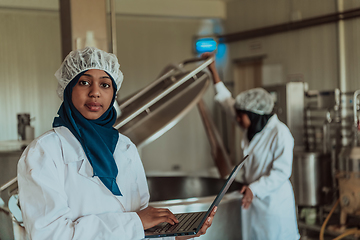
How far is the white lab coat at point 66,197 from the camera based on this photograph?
109 cm

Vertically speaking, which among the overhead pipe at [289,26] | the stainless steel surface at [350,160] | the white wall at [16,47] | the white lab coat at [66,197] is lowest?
the stainless steel surface at [350,160]

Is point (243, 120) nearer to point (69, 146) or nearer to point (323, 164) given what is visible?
point (69, 146)

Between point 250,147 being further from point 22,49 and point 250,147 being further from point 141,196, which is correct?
point 22,49

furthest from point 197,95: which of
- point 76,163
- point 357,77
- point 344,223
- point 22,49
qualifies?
point 357,77

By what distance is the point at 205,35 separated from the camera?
24.8 ft

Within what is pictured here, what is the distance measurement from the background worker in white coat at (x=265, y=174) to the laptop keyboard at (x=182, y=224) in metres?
1.05

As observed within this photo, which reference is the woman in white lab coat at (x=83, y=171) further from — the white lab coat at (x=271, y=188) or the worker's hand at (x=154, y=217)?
the white lab coat at (x=271, y=188)

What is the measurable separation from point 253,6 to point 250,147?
5.26m

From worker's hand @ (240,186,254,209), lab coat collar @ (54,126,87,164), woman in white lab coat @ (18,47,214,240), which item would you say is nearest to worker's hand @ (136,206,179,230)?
woman in white lab coat @ (18,47,214,240)

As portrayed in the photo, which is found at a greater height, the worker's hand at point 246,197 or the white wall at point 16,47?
the white wall at point 16,47

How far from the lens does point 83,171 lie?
48.2 inches

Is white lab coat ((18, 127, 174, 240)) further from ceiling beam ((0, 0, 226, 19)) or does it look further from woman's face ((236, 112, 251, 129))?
ceiling beam ((0, 0, 226, 19))

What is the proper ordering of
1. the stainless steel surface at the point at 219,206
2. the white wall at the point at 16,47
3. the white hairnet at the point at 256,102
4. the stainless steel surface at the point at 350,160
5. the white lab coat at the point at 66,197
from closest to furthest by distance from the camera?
the white lab coat at the point at 66,197 → the stainless steel surface at the point at 219,206 → the white wall at the point at 16,47 → the white hairnet at the point at 256,102 → the stainless steel surface at the point at 350,160

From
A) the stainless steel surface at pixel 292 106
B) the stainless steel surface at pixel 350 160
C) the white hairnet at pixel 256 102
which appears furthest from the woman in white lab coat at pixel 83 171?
the stainless steel surface at pixel 292 106
